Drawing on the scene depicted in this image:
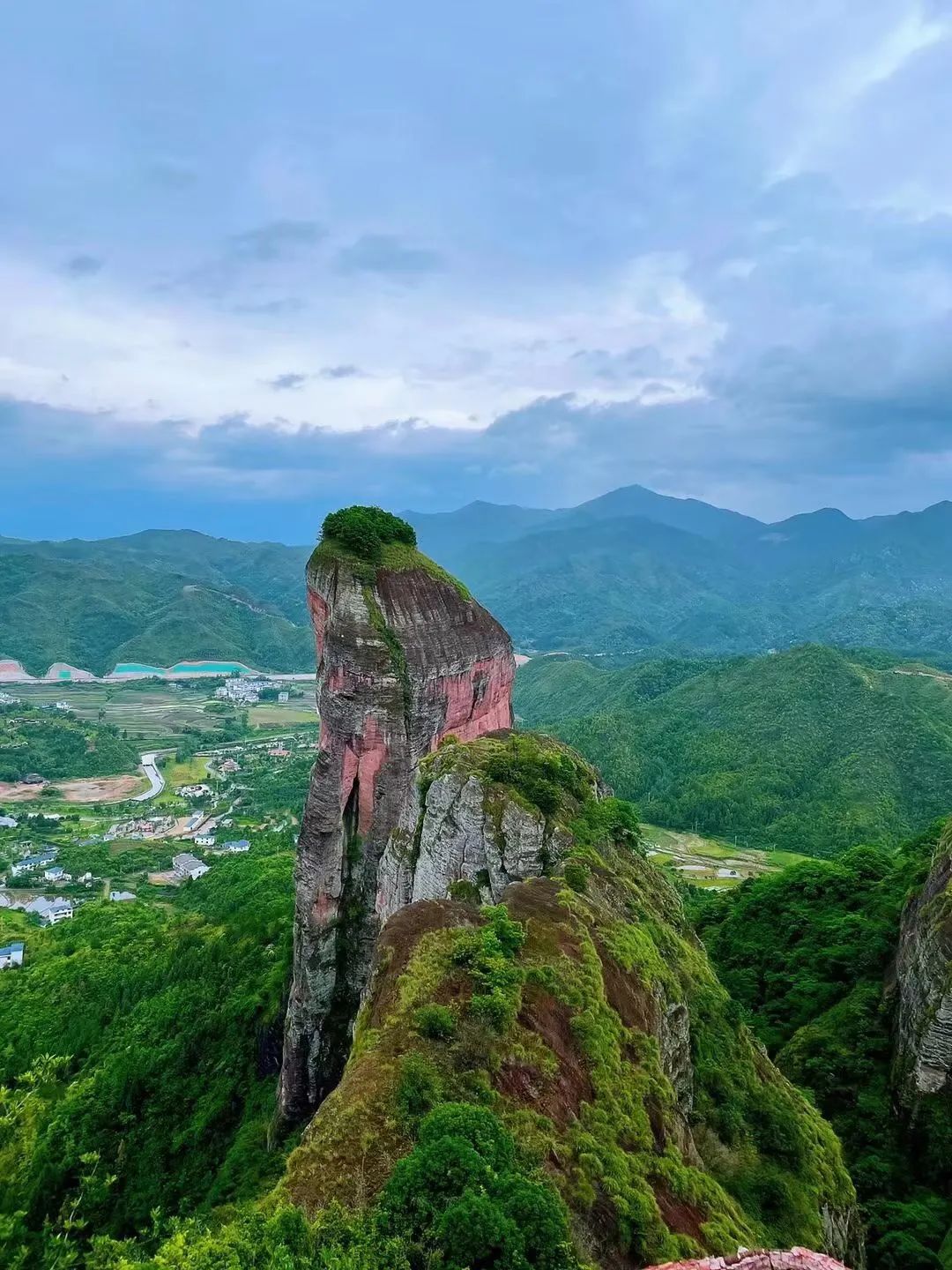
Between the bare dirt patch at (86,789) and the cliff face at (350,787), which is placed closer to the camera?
the cliff face at (350,787)

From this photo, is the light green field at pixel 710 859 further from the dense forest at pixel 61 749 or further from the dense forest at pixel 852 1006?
the dense forest at pixel 61 749

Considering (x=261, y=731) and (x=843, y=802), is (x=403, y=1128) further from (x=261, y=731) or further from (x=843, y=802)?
(x=261, y=731)

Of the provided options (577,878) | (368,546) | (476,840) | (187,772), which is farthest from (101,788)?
(577,878)

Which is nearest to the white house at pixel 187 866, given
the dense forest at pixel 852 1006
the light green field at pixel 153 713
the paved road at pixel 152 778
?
the paved road at pixel 152 778

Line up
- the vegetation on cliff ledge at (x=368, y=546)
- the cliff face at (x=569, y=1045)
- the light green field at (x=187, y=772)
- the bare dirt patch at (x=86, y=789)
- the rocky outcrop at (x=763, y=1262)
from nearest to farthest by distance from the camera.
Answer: the rocky outcrop at (x=763, y=1262), the cliff face at (x=569, y=1045), the vegetation on cliff ledge at (x=368, y=546), the bare dirt patch at (x=86, y=789), the light green field at (x=187, y=772)

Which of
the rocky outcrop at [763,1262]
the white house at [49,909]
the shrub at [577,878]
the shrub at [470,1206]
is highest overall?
the shrub at [577,878]

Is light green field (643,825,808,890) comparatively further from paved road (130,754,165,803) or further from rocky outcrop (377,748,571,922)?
paved road (130,754,165,803)
